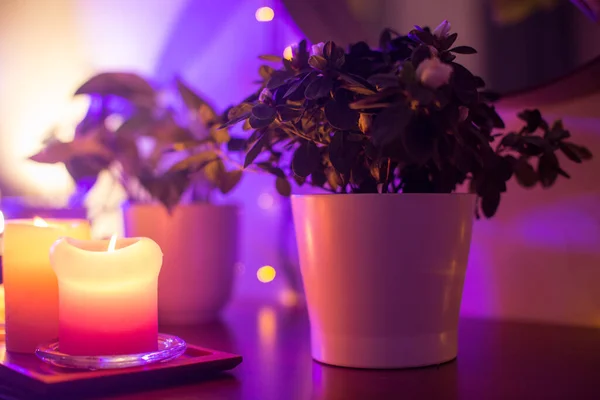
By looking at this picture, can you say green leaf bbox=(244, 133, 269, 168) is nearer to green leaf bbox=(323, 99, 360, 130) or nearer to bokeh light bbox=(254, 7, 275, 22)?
green leaf bbox=(323, 99, 360, 130)

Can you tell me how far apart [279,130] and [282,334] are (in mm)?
302

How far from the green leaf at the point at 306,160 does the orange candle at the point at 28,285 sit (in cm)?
29

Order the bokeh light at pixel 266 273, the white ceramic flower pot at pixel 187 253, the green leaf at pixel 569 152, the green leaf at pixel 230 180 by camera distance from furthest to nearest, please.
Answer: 1. the bokeh light at pixel 266 273
2. the white ceramic flower pot at pixel 187 253
3. the green leaf at pixel 230 180
4. the green leaf at pixel 569 152

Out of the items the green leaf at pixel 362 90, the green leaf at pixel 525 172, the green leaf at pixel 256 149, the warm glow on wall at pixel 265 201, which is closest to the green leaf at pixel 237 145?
the green leaf at pixel 256 149

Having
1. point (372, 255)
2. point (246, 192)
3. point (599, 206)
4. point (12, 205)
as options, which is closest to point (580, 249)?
point (599, 206)

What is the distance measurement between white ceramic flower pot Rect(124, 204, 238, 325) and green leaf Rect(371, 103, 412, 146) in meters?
0.50

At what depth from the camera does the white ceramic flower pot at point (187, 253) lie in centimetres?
100

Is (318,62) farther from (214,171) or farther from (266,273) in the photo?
(266,273)

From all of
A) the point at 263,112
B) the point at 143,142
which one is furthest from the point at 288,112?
the point at 143,142

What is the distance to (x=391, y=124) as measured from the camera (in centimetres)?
55

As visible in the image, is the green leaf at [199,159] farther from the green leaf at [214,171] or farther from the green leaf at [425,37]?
the green leaf at [425,37]

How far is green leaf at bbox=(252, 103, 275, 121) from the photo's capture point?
25.0 inches

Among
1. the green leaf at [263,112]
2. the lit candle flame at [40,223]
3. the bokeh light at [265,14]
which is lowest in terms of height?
the lit candle flame at [40,223]

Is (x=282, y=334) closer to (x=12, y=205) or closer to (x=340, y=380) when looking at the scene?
(x=340, y=380)
